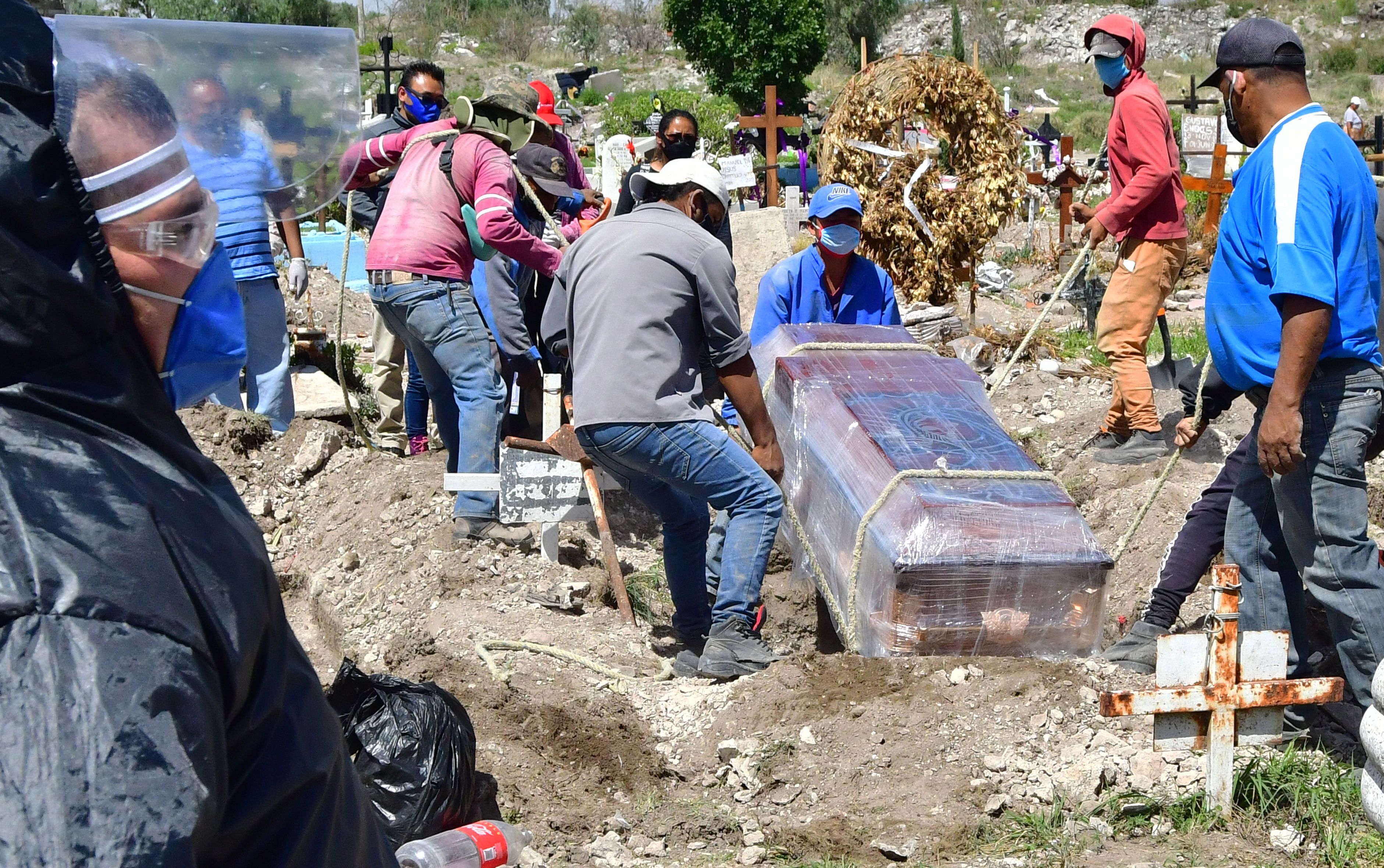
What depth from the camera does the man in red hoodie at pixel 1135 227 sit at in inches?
238

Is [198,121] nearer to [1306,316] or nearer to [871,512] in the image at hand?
[1306,316]

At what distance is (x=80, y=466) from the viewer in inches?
38.0

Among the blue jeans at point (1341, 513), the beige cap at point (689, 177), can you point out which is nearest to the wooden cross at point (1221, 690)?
the blue jeans at point (1341, 513)

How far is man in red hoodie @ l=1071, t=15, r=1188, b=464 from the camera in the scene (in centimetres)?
604

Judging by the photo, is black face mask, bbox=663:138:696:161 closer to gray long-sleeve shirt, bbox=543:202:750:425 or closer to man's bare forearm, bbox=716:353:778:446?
gray long-sleeve shirt, bbox=543:202:750:425

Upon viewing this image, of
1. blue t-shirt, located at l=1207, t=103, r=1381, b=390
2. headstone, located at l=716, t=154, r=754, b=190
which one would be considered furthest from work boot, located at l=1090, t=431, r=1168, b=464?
headstone, located at l=716, t=154, r=754, b=190

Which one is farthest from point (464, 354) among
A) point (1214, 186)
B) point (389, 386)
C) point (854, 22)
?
point (854, 22)

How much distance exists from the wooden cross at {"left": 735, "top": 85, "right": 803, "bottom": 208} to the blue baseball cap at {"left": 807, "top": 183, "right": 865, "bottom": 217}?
6796 mm

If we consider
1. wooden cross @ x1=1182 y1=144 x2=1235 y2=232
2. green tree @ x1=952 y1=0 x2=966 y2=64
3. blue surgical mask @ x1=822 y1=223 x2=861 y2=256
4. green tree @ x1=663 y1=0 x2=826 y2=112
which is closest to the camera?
blue surgical mask @ x1=822 y1=223 x2=861 y2=256

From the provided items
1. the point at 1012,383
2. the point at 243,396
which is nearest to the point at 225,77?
the point at 243,396

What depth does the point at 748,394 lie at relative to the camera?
4.27m

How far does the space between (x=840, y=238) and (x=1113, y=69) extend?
6.25 feet

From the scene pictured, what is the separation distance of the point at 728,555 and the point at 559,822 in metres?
1.18

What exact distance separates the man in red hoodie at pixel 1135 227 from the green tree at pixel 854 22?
136ft
